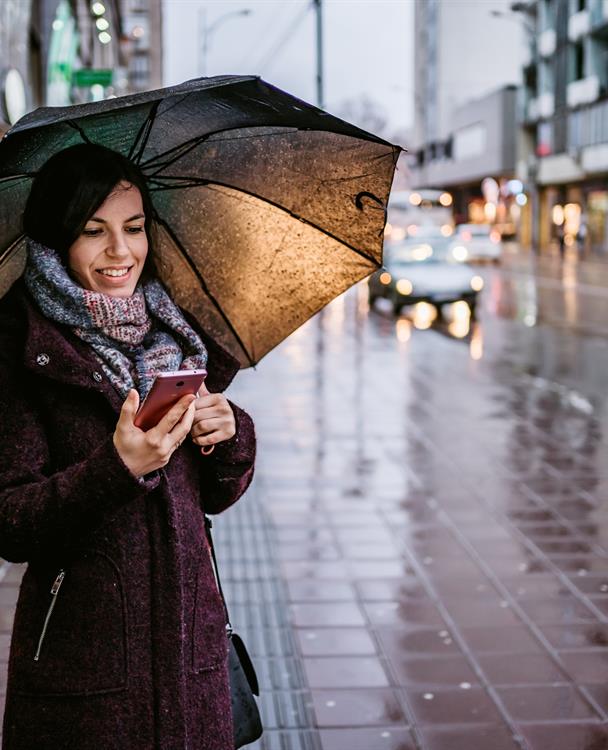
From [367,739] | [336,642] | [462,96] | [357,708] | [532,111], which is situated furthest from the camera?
[462,96]

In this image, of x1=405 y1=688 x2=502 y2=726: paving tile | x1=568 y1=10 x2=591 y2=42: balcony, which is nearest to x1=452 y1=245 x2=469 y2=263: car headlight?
x1=405 y1=688 x2=502 y2=726: paving tile

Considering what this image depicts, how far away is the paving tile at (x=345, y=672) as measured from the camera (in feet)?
14.3

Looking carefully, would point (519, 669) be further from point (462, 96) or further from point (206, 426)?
point (462, 96)

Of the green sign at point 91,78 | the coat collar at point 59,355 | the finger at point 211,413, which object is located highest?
the green sign at point 91,78

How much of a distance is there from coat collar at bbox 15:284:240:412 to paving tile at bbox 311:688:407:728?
2384 mm

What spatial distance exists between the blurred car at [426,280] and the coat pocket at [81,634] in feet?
62.1

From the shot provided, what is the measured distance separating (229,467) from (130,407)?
44 cm

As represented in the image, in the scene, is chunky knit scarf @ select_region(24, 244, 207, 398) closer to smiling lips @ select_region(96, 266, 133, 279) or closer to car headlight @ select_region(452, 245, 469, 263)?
smiling lips @ select_region(96, 266, 133, 279)

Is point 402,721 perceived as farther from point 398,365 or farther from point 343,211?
point 398,365

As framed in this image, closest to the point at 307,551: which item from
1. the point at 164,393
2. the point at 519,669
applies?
the point at 519,669

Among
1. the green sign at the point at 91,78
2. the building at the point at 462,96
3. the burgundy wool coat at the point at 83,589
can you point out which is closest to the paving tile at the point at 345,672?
the burgundy wool coat at the point at 83,589

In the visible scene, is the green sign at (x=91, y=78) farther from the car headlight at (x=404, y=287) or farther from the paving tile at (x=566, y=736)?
the paving tile at (x=566, y=736)

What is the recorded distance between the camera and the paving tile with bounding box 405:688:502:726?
4051 mm

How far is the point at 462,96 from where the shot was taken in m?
98.9
